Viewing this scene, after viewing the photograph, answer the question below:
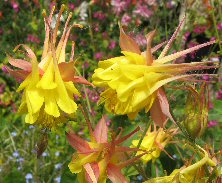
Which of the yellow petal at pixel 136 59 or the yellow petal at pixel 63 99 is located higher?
the yellow petal at pixel 136 59

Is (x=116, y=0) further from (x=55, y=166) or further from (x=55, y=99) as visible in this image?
(x=55, y=99)

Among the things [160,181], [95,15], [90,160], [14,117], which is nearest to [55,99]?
[90,160]

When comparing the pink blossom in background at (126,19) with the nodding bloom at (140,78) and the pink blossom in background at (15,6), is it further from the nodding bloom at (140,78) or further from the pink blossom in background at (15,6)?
the nodding bloom at (140,78)

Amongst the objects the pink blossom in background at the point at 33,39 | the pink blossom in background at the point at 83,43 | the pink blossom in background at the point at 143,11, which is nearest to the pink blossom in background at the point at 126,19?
the pink blossom in background at the point at 143,11

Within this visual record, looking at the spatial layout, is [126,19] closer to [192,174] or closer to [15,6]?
[15,6]

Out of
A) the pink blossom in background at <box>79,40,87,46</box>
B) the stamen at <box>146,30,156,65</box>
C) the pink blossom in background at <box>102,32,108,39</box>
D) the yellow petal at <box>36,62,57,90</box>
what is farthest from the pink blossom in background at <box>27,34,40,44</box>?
the stamen at <box>146,30,156,65</box>

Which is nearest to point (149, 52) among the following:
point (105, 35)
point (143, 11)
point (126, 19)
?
point (126, 19)

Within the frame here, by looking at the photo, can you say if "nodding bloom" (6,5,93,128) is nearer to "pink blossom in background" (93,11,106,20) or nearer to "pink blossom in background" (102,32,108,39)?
"pink blossom in background" (102,32,108,39)
